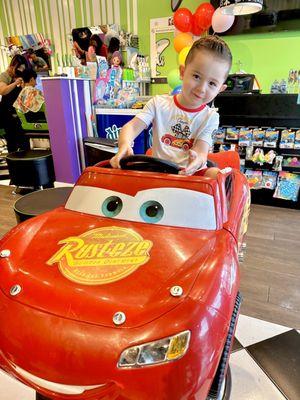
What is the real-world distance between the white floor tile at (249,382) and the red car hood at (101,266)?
0.60 m

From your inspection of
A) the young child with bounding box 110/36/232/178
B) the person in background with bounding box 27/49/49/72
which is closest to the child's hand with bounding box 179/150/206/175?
the young child with bounding box 110/36/232/178

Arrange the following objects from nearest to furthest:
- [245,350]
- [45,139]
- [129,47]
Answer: [245,350]
[45,139]
[129,47]

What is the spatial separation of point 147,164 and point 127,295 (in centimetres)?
56

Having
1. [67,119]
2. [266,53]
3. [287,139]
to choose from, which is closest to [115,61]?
[67,119]

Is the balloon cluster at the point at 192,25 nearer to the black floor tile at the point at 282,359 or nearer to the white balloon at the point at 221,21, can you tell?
the white balloon at the point at 221,21

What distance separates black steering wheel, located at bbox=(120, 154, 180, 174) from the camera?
1.03 m

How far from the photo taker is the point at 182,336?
0.58 metres

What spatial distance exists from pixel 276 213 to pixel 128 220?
213cm

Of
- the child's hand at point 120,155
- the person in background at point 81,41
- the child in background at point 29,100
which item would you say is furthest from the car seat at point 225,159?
the person in background at point 81,41

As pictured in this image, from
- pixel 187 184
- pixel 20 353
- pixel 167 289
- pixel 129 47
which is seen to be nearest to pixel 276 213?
pixel 187 184

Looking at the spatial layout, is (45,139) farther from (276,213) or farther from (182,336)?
(182,336)

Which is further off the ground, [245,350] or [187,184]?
[187,184]

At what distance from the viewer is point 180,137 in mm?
1397

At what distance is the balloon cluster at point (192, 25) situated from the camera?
292 centimetres
